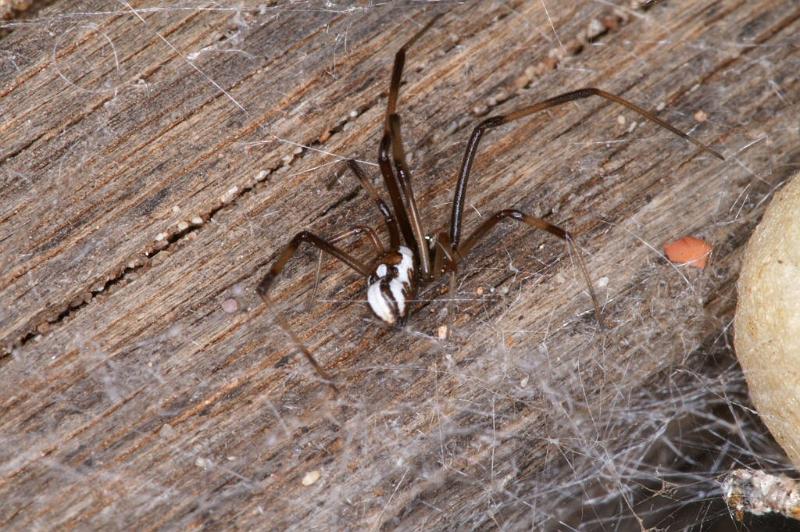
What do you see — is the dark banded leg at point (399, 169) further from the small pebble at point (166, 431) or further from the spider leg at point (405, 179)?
the small pebble at point (166, 431)

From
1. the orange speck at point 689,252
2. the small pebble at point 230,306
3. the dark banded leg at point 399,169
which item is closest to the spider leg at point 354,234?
the dark banded leg at point 399,169

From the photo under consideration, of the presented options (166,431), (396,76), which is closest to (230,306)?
(166,431)

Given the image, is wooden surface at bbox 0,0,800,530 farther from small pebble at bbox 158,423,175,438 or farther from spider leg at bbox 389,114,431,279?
spider leg at bbox 389,114,431,279

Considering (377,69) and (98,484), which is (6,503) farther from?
(377,69)

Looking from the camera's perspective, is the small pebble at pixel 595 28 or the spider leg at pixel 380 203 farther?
the small pebble at pixel 595 28

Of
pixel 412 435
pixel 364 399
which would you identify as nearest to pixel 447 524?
pixel 412 435

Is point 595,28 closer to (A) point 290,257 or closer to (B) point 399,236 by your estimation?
(B) point 399,236

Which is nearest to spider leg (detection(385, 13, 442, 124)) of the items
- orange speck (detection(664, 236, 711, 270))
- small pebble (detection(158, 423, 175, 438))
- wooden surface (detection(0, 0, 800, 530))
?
wooden surface (detection(0, 0, 800, 530))
